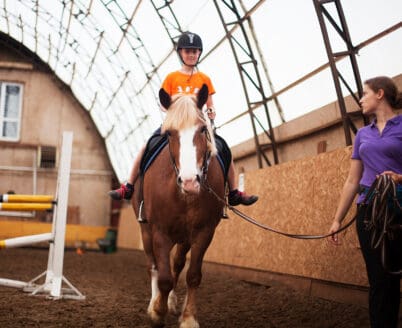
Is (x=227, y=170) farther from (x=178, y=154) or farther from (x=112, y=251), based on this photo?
(x=112, y=251)

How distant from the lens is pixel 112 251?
2030cm

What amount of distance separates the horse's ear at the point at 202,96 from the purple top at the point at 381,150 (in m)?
1.41

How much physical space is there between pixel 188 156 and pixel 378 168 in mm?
1249

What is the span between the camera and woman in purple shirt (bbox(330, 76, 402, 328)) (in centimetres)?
305

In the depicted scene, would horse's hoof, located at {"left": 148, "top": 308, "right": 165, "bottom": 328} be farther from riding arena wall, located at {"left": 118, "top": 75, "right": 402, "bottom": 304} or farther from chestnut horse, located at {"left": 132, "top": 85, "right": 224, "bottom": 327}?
riding arena wall, located at {"left": 118, "top": 75, "right": 402, "bottom": 304}

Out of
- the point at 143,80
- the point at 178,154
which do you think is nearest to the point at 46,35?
the point at 143,80

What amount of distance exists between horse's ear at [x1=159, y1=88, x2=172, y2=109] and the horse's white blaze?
0.45 m

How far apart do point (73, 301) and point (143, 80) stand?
37.7 feet

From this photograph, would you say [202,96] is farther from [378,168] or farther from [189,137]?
[378,168]

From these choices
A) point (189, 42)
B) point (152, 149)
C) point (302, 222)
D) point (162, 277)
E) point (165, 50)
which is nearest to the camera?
point (162, 277)

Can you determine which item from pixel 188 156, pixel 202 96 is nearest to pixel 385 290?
pixel 188 156

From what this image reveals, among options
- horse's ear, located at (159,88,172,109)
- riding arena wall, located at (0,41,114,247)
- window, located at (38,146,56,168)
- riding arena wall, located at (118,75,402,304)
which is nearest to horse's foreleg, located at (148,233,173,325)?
horse's ear, located at (159,88,172,109)

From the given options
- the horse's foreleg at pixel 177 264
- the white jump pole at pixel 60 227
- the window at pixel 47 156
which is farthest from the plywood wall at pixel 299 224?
the window at pixel 47 156

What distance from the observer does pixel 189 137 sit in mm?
3867
